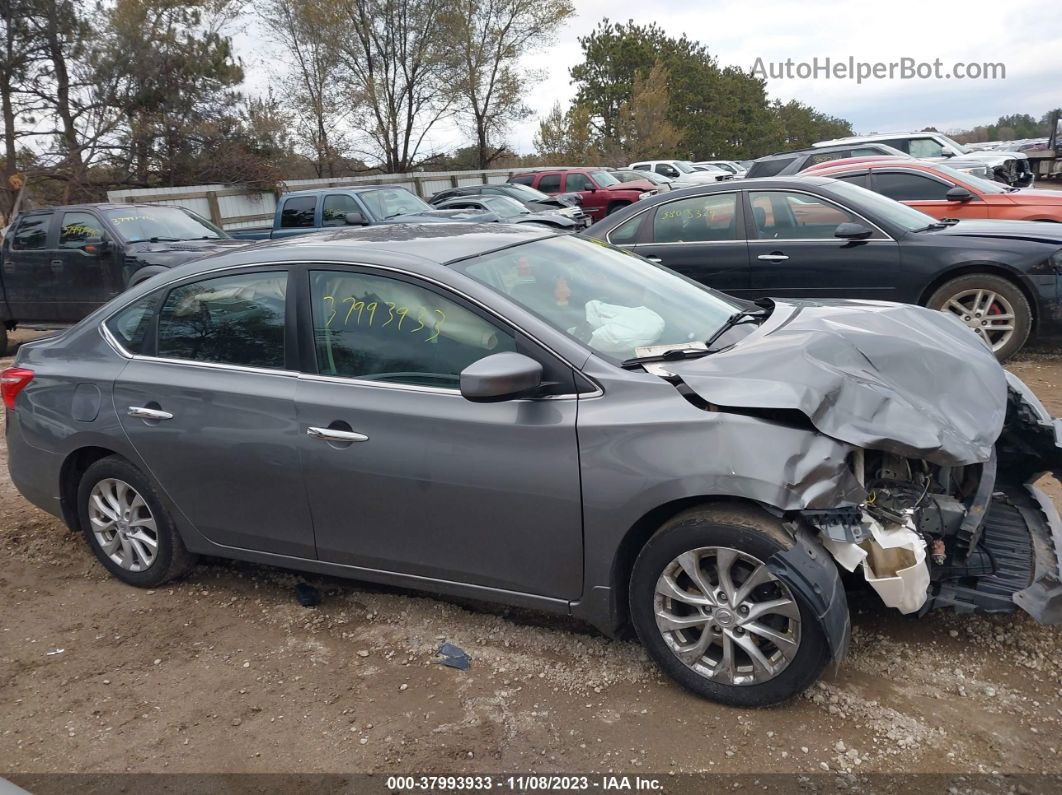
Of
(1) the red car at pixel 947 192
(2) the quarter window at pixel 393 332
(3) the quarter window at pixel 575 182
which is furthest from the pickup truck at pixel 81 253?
(3) the quarter window at pixel 575 182

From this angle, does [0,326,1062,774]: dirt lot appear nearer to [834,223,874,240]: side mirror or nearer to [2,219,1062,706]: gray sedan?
[2,219,1062,706]: gray sedan

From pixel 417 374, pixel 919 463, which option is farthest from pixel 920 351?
pixel 417 374

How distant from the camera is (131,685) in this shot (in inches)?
137

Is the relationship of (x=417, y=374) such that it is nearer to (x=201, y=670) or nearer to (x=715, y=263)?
(x=201, y=670)

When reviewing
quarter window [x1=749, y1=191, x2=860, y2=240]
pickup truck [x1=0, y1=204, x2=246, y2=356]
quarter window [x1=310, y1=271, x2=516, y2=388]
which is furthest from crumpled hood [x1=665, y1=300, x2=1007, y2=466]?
pickup truck [x1=0, y1=204, x2=246, y2=356]

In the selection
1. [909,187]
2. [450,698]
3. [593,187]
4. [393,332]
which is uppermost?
[593,187]

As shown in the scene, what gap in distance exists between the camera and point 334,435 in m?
3.45

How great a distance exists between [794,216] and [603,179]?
15.8m

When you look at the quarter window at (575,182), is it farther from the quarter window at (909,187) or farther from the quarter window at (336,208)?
the quarter window at (909,187)

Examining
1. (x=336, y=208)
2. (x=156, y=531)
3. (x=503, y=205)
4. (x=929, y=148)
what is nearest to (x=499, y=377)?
(x=156, y=531)

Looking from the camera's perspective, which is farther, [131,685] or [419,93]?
[419,93]

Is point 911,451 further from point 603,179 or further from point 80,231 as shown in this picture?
point 603,179

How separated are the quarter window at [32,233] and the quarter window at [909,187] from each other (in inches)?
399

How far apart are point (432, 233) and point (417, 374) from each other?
0.97m
